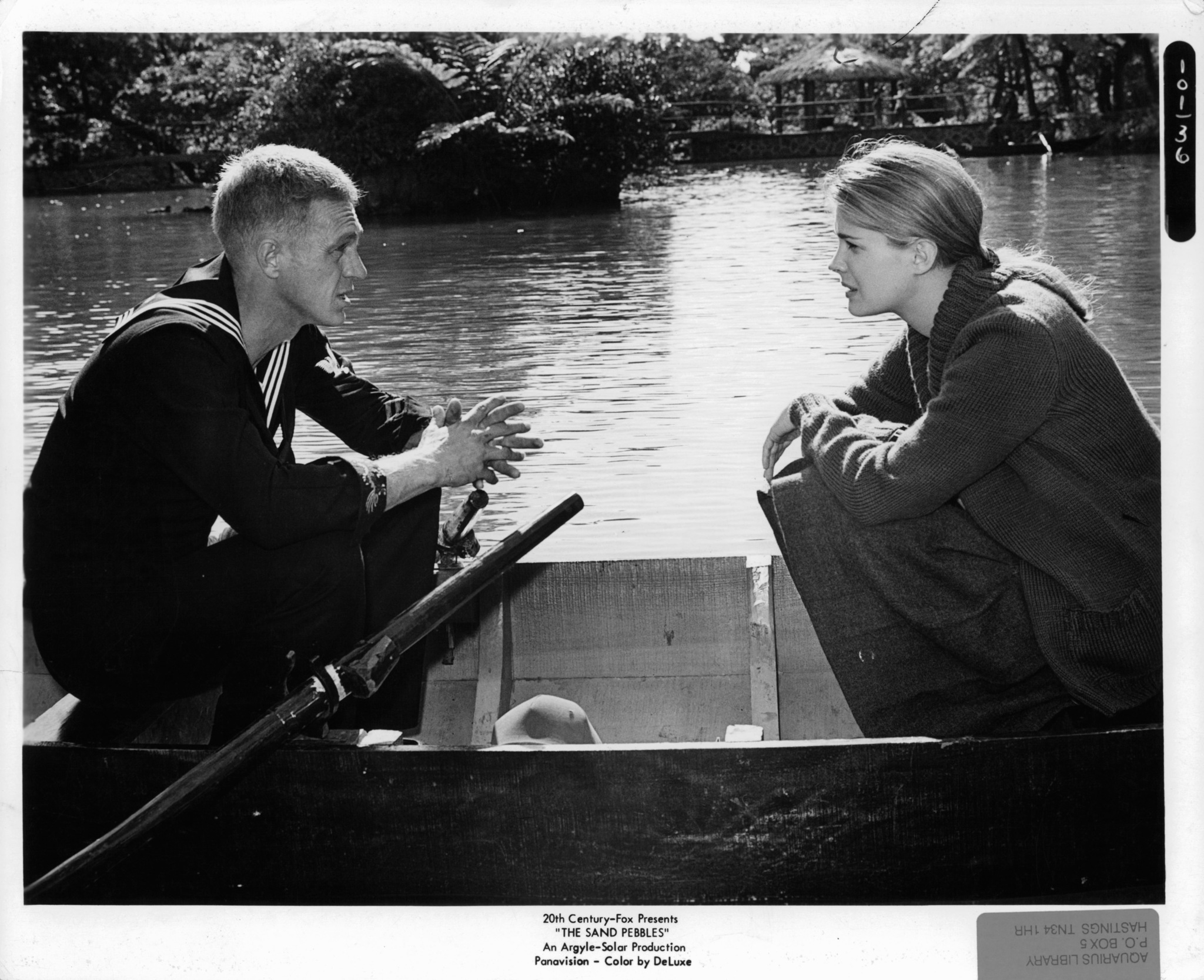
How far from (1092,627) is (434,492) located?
1.00 meters

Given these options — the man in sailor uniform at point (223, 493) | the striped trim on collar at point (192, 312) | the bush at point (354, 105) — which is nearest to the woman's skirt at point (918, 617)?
the man in sailor uniform at point (223, 493)

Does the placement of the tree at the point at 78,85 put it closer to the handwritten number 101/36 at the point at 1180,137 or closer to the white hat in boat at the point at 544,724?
the white hat in boat at the point at 544,724

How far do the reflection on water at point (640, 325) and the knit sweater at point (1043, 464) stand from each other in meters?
0.94

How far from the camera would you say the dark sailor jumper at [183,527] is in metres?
1.79

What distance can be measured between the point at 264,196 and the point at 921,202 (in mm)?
959

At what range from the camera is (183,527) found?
1906 mm

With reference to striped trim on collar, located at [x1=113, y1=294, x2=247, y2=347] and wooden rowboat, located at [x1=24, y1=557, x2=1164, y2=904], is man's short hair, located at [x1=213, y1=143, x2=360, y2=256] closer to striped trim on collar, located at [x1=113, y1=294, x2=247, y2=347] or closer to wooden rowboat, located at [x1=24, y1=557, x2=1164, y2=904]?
striped trim on collar, located at [x1=113, y1=294, x2=247, y2=347]

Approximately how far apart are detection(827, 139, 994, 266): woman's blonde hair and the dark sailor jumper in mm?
813

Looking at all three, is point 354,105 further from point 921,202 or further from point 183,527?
point 921,202

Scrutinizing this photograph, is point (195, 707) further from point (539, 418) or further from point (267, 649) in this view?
point (539, 418)

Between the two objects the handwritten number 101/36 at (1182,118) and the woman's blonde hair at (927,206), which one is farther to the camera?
the handwritten number 101/36 at (1182,118)

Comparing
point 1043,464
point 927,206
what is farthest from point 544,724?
point 927,206

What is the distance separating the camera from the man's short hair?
1.92 meters

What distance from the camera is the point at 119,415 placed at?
1831mm
